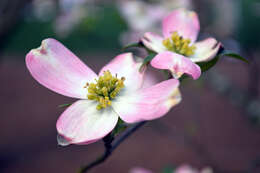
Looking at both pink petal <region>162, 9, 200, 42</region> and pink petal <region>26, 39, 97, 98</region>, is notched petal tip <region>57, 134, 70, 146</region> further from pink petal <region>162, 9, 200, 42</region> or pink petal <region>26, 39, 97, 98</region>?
pink petal <region>162, 9, 200, 42</region>

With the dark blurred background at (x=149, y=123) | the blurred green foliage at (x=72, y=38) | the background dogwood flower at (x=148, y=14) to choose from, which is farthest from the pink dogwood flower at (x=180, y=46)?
the blurred green foliage at (x=72, y=38)

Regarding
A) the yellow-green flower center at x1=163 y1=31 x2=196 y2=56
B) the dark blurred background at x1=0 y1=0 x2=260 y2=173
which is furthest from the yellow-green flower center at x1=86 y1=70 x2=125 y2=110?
the dark blurred background at x1=0 y1=0 x2=260 y2=173

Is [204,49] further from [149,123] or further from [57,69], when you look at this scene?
[149,123]

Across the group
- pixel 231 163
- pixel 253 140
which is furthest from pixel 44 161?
pixel 253 140

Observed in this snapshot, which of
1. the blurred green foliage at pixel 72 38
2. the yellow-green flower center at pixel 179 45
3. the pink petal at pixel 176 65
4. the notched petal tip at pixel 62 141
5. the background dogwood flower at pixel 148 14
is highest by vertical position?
the pink petal at pixel 176 65

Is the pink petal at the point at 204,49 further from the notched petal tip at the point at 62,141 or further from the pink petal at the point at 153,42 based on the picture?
the notched petal tip at the point at 62,141

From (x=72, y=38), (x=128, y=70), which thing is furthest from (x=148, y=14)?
(x=72, y=38)
